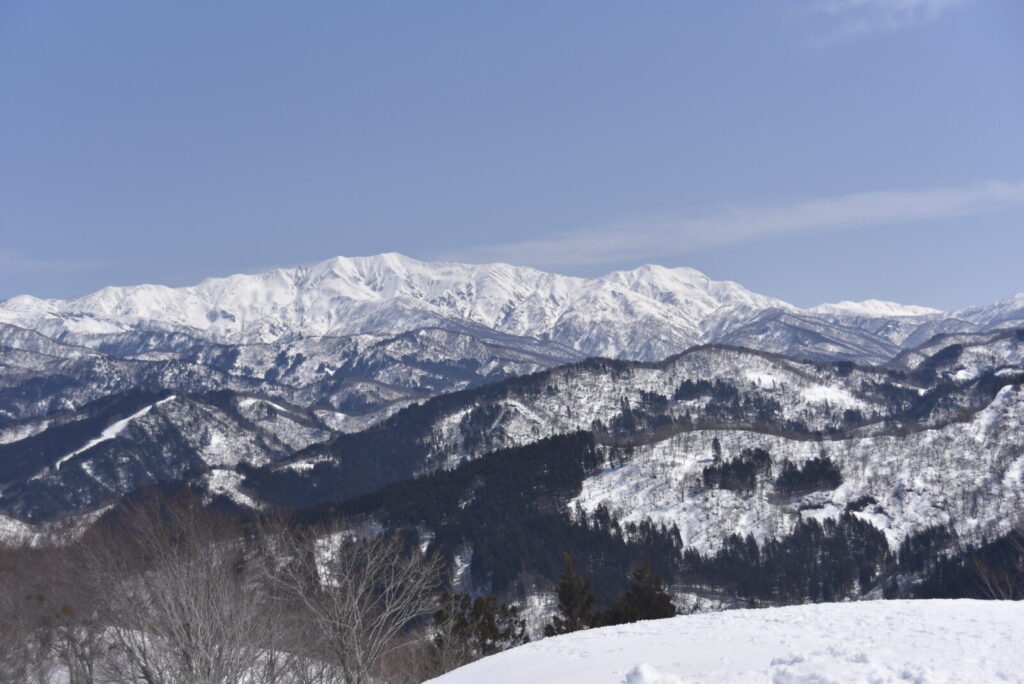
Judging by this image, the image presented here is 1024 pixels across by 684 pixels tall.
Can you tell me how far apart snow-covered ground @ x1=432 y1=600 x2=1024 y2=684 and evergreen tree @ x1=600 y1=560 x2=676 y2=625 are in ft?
125

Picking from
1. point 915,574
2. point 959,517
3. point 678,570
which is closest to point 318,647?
point 678,570

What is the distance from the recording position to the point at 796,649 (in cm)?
2559

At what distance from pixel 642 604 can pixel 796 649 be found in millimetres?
50852

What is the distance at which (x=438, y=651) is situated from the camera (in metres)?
53.0

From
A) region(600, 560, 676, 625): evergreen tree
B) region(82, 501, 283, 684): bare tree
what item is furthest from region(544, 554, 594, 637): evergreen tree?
region(82, 501, 283, 684): bare tree

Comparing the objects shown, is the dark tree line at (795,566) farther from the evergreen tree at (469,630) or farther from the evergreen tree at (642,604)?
the evergreen tree at (469,630)

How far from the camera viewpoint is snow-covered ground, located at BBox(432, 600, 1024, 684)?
22641mm

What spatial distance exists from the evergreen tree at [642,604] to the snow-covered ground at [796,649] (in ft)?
125

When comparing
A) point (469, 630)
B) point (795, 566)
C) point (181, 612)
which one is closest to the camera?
point (181, 612)

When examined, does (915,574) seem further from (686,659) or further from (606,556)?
(686,659)

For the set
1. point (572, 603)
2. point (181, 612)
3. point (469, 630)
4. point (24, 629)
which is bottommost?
Answer: point (572, 603)

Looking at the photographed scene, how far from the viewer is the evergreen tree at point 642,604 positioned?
71938 mm

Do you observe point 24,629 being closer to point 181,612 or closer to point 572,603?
point 181,612

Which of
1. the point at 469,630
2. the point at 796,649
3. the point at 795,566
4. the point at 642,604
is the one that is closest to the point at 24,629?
the point at 469,630
